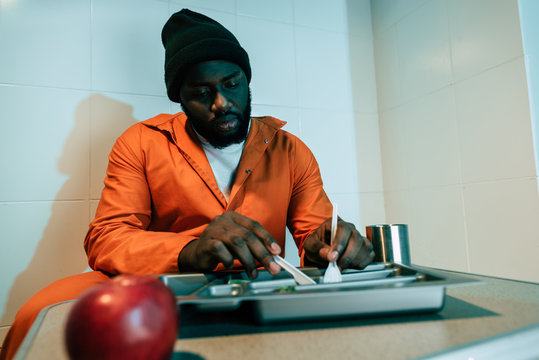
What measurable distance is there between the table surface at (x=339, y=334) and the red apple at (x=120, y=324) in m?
0.07

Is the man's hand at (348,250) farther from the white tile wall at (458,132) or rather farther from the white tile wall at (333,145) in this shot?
the white tile wall at (333,145)

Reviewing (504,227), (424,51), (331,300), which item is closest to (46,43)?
(331,300)

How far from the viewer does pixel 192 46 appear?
1.11 metres

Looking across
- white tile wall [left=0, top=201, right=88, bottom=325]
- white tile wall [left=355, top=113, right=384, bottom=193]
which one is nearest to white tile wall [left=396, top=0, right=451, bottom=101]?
white tile wall [left=355, top=113, right=384, bottom=193]

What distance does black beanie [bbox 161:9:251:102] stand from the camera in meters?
1.11

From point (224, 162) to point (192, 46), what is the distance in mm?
390

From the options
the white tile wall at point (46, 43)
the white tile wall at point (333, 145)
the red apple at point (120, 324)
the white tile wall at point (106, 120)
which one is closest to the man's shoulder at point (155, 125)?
the white tile wall at point (106, 120)

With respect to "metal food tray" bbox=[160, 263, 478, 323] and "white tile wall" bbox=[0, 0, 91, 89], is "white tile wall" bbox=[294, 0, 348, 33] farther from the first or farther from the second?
"metal food tray" bbox=[160, 263, 478, 323]

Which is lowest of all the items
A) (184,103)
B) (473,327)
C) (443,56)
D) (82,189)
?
(473,327)

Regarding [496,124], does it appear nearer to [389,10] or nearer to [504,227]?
[504,227]

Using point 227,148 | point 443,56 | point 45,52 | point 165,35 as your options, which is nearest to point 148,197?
point 227,148

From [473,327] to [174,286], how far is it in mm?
397

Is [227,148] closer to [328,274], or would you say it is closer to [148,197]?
[148,197]

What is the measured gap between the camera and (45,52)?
1.34 metres
